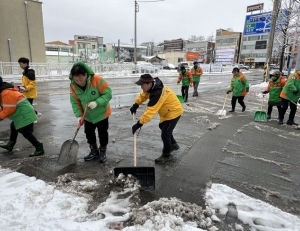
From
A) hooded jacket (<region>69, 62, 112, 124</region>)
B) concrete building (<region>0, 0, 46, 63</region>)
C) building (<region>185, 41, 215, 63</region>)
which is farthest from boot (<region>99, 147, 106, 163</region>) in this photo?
building (<region>185, 41, 215, 63</region>)

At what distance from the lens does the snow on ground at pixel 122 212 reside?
2455mm

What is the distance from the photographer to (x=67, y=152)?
388 cm

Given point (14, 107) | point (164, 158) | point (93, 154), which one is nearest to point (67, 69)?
point (14, 107)

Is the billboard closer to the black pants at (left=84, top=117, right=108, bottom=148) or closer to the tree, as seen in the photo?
the tree

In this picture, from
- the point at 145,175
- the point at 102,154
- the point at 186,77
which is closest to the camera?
the point at 145,175

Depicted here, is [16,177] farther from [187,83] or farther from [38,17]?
[38,17]

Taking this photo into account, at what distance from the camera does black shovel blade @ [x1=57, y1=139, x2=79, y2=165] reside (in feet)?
12.7

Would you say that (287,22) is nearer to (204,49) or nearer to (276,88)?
A: (276,88)

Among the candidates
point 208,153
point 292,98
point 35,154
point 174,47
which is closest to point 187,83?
point 292,98

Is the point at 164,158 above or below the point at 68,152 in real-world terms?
below

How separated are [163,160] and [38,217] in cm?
214

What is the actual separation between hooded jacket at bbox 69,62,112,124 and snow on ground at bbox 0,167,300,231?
1.13m

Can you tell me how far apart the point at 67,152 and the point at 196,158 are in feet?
7.33

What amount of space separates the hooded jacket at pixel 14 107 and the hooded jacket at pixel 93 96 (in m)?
0.83
